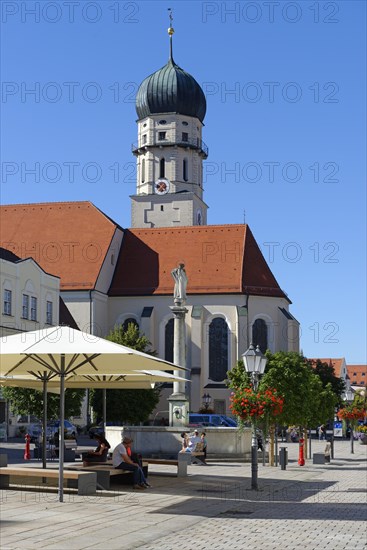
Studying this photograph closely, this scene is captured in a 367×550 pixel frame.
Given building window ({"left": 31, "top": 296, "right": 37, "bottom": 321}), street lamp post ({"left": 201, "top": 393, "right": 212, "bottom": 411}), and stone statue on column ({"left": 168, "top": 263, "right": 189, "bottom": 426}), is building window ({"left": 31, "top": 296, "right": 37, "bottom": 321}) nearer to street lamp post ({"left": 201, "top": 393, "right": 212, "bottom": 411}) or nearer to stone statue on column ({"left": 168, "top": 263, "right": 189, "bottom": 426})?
street lamp post ({"left": 201, "top": 393, "right": 212, "bottom": 411})

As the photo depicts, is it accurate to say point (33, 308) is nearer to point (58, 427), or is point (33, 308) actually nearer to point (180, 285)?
point (58, 427)

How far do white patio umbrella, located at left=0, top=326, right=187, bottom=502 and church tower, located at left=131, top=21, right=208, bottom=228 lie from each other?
206 ft

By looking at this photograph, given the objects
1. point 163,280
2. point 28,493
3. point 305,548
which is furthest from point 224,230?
point 305,548

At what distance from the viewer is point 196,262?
235 ft

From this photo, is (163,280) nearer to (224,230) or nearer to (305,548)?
(224,230)

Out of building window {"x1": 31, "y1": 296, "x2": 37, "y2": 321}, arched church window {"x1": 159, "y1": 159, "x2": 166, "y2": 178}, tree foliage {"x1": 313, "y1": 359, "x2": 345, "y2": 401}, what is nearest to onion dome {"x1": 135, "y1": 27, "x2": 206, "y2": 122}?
arched church window {"x1": 159, "y1": 159, "x2": 166, "y2": 178}

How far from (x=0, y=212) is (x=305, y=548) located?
6525 cm

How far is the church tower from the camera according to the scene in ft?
269

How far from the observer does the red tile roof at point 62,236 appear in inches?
2734

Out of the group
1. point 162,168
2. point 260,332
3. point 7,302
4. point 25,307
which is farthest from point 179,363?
point 162,168

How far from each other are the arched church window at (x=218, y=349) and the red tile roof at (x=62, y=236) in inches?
389

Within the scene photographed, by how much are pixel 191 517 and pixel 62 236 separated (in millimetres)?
57774

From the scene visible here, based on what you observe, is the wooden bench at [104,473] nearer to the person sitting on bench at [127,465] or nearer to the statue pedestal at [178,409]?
the person sitting on bench at [127,465]

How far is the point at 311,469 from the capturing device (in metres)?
30.5
